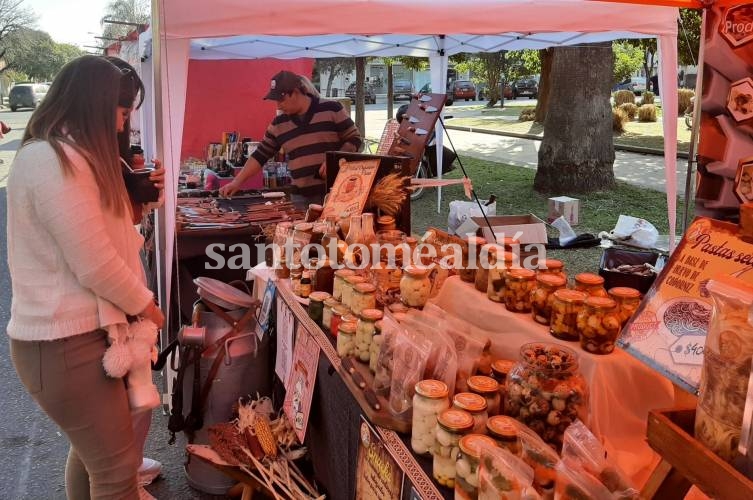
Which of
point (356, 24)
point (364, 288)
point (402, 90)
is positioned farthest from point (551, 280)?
point (402, 90)

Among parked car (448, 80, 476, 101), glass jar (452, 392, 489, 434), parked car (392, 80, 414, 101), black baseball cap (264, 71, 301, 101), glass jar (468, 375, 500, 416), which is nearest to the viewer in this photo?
glass jar (452, 392, 489, 434)

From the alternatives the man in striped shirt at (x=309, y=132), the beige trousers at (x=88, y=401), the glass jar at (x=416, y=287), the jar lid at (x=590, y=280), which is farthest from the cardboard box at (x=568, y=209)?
the beige trousers at (x=88, y=401)

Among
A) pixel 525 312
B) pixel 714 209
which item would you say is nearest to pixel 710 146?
pixel 714 209

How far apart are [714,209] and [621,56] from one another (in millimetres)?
24389

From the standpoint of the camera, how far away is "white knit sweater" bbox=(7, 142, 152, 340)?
1.63m

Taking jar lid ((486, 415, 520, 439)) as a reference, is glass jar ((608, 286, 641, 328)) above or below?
above

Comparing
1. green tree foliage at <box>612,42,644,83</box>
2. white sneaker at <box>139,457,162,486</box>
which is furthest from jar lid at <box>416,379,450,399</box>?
green tree foliage at <box>612,42,644,83</box>

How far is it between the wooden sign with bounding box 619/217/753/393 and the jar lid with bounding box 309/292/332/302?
4.38 ft

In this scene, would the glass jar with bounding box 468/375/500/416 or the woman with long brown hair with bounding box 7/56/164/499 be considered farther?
the woman with long brown hair with bounding box 7/56/164/499

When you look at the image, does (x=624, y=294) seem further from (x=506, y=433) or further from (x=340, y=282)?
(x=340, y=282)

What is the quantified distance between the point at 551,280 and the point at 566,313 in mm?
153

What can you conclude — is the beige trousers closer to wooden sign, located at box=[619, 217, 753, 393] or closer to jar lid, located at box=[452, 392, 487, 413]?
jar lid, located at box=[452, 392, 487, 413]

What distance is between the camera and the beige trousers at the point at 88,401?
5.69 feet

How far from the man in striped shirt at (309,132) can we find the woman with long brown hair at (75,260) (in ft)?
9.00
